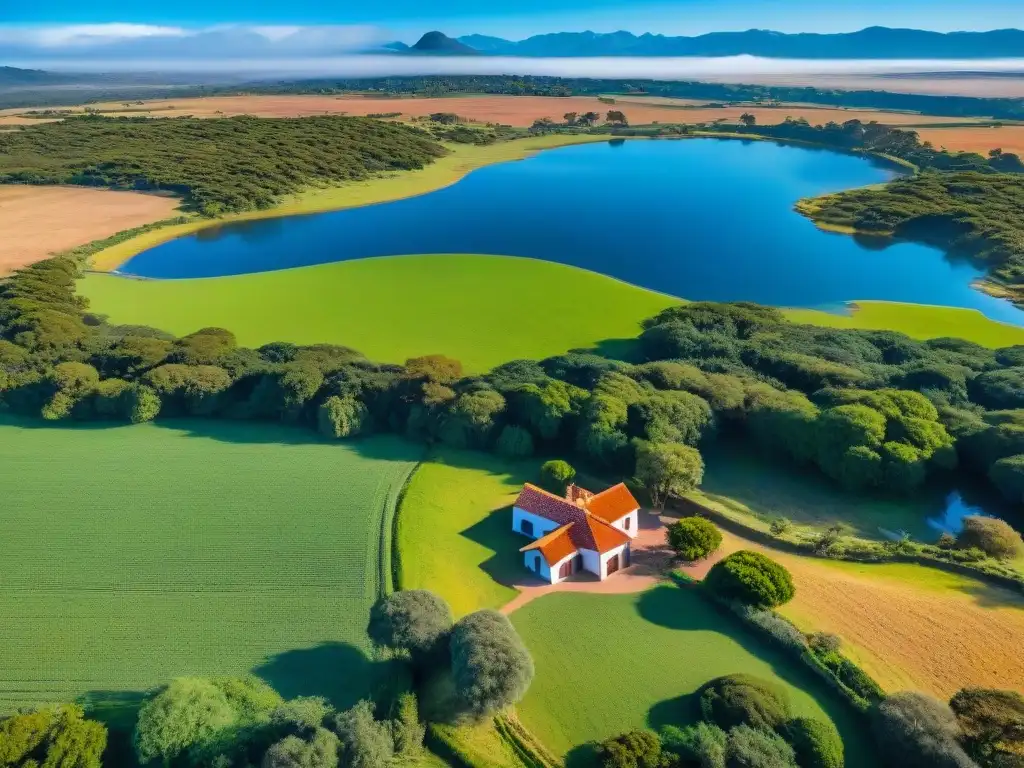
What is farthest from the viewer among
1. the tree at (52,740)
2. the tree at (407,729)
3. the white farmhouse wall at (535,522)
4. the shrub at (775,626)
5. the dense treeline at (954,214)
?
the dense treeline at (954,214)

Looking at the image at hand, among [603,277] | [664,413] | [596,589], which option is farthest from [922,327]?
[596,589]

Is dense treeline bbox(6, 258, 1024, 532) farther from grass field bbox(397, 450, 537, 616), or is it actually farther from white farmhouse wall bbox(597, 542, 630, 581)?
white farmhouse wall bbox(597, 542, 630, 581)

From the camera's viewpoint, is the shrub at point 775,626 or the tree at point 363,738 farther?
the shrub at point 775,626

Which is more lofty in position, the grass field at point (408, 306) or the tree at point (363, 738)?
the grass field at point (408, 306)

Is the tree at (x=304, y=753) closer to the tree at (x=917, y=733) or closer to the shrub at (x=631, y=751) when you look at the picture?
the shrub at (x=631, y=751)

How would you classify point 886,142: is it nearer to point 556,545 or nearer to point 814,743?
point 556,545

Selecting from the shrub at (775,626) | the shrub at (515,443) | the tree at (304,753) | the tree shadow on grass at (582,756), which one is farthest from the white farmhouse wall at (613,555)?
the tree at (304,753)

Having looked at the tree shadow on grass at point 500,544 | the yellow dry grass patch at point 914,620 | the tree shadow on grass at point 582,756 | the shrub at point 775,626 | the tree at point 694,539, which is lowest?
the tree shadow on grass at point 582,756
